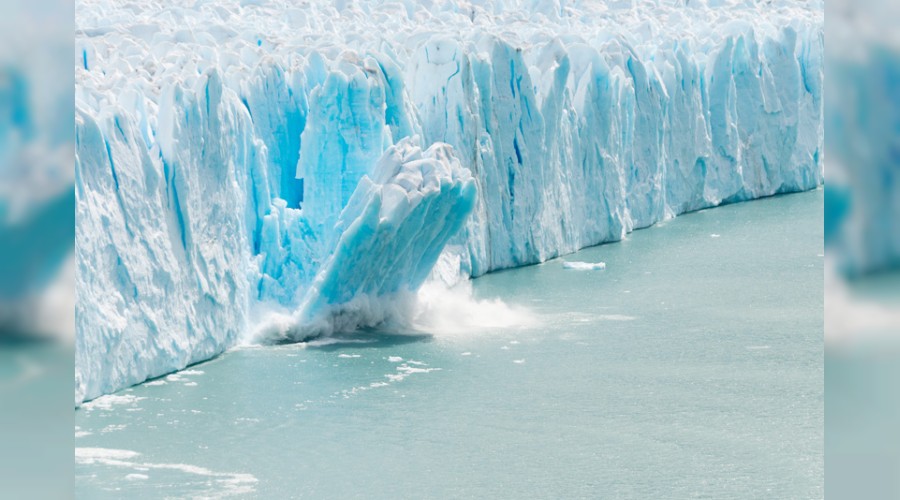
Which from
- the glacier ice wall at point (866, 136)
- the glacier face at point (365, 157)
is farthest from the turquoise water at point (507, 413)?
the glacier ice wall at point (866, 136)

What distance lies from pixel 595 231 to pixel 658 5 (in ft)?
36.7

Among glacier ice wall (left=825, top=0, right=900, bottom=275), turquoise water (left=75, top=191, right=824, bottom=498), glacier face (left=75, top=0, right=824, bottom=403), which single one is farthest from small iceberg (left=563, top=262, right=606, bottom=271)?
glacier ice wall (left=825, top=0, right=900, bottom=275)

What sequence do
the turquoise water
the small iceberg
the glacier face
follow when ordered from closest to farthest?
the turquoise water < the glacier face < the small iceberg

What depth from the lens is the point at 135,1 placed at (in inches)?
712

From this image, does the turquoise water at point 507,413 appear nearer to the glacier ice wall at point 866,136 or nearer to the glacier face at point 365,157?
the glacier face at point 365,157

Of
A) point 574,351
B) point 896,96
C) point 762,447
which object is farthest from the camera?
point 574,351

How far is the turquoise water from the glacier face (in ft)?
1.41

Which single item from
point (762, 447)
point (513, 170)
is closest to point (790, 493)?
point (762, 447)

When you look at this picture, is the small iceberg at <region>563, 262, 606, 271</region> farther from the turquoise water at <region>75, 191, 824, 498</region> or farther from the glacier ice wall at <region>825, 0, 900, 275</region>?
the glacier ice wall at <region>825, 0, 900, 275</region>

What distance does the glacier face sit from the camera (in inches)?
278

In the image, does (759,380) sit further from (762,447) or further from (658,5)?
(658,5)

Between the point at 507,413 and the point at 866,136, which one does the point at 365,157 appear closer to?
the point at 507,413

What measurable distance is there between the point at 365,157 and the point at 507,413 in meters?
2.97

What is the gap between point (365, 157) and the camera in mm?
9367
